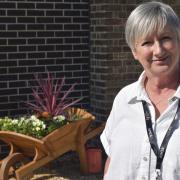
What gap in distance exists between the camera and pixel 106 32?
7.48 m

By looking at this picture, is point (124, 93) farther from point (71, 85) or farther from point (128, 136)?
point (71, 85)

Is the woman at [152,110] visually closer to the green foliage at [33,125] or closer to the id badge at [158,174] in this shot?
the id badge at [158,174]

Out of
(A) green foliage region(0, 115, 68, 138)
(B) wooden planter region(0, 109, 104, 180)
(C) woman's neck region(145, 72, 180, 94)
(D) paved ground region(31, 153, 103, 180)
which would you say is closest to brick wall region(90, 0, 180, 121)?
(D) paved ground region(31, 153, 103, 180)

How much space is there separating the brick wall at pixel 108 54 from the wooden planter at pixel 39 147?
3.51 ft

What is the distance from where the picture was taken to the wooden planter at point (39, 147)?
5.84 meters

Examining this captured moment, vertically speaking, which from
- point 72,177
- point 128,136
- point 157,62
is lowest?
point 72,177

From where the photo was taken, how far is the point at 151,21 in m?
2.68

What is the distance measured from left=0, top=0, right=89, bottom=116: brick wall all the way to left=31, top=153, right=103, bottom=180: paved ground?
854 mm

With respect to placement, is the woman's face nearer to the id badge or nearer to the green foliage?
the id badge

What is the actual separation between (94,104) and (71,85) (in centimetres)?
41

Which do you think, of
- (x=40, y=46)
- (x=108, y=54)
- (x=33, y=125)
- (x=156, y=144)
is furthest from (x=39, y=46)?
(x=156, y=144)

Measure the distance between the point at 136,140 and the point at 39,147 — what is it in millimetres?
3271

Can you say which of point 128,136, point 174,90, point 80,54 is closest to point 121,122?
point 128,136

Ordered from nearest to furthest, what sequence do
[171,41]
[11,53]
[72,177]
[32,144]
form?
[171,41]
[32,144]
[72,177]
[11,53]
